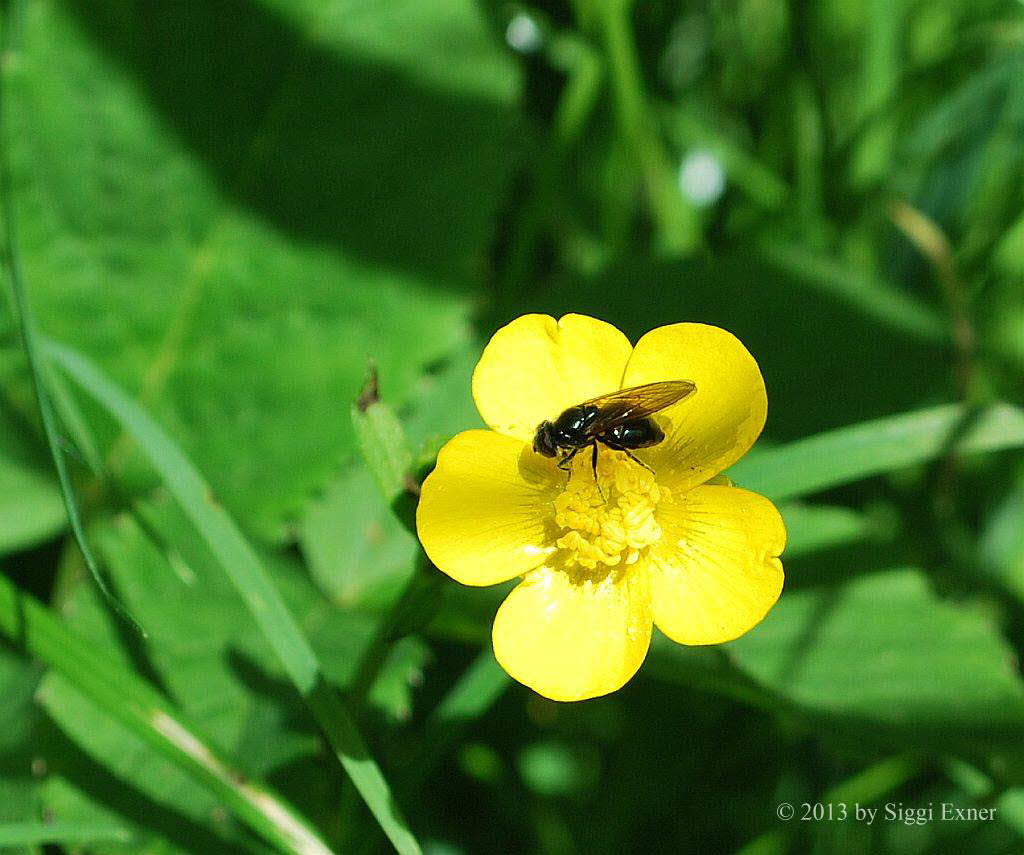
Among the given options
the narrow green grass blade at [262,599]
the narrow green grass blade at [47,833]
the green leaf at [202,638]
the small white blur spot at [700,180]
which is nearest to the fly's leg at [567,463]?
the narrow green grass blade at [262,599]

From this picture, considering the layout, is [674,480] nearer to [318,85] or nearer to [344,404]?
[344,404]

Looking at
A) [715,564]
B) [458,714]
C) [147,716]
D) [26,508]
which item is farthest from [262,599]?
[26,508]

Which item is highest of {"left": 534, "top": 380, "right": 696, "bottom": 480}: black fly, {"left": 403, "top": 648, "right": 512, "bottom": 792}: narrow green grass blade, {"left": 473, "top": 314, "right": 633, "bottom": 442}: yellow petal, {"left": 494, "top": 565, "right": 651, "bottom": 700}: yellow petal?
{"left": 473, "top": 314, "right": 633, "bottom": 442}: yellow petal

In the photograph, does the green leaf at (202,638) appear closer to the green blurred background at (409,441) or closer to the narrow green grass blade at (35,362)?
the green blurred background at (409,441)

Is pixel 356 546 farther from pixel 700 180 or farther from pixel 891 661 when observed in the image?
pixel 700 180

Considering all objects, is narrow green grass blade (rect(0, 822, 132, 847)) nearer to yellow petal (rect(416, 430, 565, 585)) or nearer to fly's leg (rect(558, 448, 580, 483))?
yellow petal (rect(416, 430, 565, 585))

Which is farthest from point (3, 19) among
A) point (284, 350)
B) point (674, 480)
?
point (674, 480)

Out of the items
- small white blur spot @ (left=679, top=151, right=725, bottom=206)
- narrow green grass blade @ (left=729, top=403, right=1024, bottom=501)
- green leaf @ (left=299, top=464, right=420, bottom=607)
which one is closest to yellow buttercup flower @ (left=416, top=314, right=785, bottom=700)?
narrow green grass blade @ (left=729, top=403, right=1024, bottom=501)
